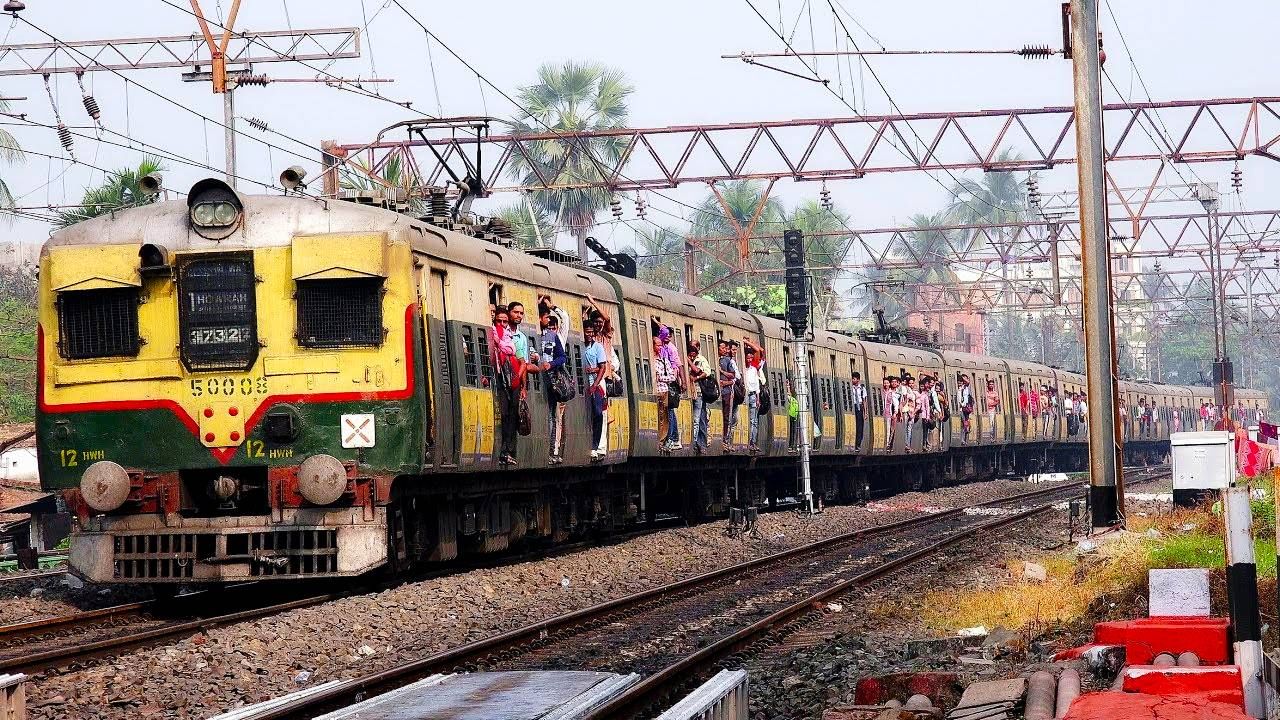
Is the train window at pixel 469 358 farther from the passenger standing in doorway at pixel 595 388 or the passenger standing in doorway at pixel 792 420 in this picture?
the passenger standing in doorway at pixel 792 420

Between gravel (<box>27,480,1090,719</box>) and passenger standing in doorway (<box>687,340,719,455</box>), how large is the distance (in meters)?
3.68

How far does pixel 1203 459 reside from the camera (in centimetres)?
2134

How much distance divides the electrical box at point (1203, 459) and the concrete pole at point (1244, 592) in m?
13.1

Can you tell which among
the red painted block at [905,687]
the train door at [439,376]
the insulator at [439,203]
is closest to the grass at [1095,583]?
the red painted block at [905,687]

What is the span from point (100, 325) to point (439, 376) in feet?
9.28

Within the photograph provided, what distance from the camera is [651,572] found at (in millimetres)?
18734

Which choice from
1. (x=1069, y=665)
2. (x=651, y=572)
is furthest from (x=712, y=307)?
(x=1069, y=665)

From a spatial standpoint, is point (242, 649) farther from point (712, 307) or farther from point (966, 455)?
point (966, 455)

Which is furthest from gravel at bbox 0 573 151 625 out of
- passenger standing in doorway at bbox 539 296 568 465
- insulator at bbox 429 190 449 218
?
insulator at bbox 429 190 449 218

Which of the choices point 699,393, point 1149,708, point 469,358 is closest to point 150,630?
point 469,358

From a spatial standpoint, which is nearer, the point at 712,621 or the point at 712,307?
the point at 712,621

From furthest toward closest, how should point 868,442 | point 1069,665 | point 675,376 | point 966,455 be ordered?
point 966,455
point 868,442
point 675,376
point 1069,665

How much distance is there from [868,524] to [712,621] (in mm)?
14669

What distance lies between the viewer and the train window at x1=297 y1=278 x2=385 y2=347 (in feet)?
47.7
